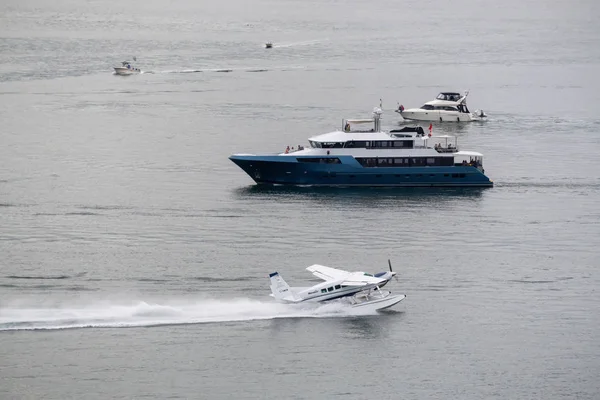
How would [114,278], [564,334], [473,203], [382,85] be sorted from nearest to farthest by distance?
[564,334], [114,278], [473,203], [382,85]

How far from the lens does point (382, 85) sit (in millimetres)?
185625

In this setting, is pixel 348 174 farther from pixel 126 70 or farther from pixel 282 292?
pixel 126 70

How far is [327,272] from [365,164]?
35091 millimetres

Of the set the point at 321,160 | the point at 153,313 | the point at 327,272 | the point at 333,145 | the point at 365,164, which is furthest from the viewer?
the point at 365,164

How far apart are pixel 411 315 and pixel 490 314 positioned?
5675 mm

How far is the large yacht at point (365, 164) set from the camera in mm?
108938

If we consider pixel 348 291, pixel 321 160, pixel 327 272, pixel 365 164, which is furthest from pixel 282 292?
pixel 365 164

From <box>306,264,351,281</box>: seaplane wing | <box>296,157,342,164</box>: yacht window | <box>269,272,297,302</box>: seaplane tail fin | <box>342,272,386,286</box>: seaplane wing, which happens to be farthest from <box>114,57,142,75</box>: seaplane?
<box>269,272,297,302</box>: seaplane tail fin

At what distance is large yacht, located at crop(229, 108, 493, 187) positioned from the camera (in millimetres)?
108938

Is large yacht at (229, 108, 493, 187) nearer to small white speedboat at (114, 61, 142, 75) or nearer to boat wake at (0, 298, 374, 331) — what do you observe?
boat wake at (0, 298, 374, 331)

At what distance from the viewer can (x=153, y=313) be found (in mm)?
71062

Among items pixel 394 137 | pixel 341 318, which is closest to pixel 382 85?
pixel 394 137

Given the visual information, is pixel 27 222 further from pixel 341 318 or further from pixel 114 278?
pixel 341 318

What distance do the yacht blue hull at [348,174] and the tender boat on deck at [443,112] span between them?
4306cm
